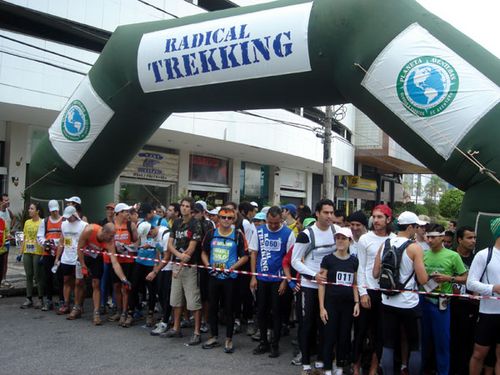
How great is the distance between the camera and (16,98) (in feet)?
39.5

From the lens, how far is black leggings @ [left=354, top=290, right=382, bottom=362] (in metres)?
4.61

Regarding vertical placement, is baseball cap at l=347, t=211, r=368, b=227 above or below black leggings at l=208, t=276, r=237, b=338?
above

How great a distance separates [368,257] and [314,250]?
0.67 metres

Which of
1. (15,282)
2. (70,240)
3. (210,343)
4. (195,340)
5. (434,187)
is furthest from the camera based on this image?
(434,187)

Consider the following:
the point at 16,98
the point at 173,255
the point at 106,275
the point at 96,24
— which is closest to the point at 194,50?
the point at 173,255

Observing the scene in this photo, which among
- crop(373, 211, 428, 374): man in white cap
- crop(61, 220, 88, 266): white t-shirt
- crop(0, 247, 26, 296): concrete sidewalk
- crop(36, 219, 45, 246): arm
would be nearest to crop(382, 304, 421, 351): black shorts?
crop(373, 211, 428, 374): man in white cap

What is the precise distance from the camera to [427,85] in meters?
4.77

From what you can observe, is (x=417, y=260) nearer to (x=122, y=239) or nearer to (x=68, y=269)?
(x=122, y=239)

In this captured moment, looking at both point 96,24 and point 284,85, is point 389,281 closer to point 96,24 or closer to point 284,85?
point 284,85

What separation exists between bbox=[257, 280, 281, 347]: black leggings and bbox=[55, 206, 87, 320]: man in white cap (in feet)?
9.29

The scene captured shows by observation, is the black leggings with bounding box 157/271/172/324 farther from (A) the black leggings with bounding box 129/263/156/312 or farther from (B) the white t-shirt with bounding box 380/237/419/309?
(B) the white t-shirt with bounding box 380/237/419/309

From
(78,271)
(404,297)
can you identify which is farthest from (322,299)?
(78,271)

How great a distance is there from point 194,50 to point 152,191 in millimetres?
13824

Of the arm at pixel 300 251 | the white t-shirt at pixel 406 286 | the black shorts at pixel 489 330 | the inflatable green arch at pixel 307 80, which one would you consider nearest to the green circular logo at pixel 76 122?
the inflatable green arch at pixel 307 80
